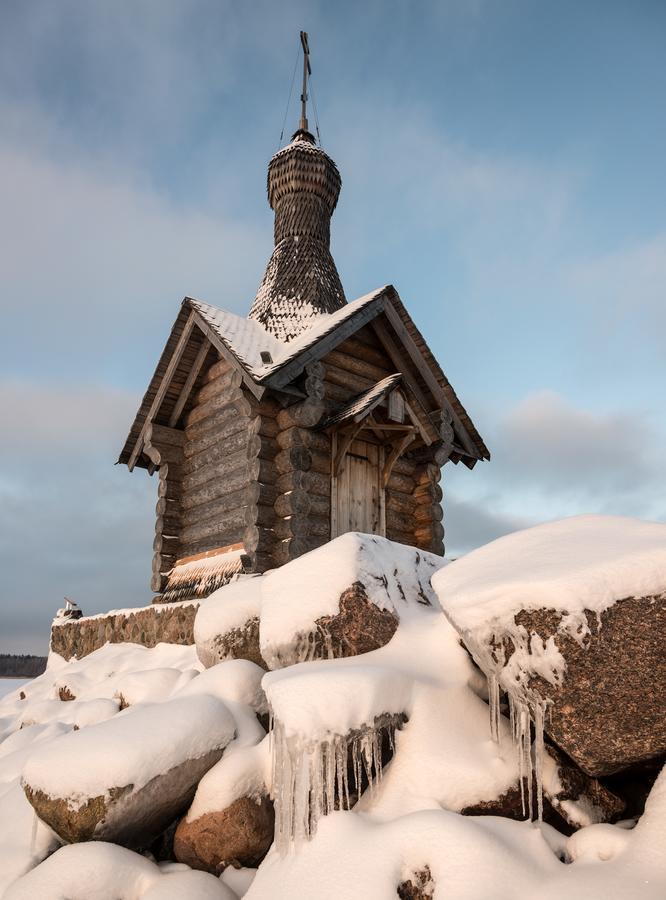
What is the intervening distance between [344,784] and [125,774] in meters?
1.38

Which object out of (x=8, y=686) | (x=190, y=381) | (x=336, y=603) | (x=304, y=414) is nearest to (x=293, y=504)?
(x=304, y=414)

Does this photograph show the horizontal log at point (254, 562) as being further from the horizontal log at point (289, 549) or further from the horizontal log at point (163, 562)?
the horizontal log at point (163, 562)

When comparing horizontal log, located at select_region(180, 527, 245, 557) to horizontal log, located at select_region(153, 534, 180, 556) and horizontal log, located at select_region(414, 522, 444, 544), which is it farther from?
horizontal log, located at select_region(414, 522, 444, 544)

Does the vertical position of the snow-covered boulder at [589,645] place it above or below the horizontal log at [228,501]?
below

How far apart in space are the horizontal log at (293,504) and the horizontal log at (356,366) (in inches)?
85.6

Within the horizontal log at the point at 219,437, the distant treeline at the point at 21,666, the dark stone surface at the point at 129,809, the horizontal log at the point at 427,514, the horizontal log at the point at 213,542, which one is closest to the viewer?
the dark stone surface at the point at 129,809

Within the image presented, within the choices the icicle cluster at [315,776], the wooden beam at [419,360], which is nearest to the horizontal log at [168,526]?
the wooden beam at [419,360]

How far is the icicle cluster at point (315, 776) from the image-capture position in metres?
3.49

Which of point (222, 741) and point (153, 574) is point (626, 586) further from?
point (153, 574)

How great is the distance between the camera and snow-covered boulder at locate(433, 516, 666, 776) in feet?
10.6

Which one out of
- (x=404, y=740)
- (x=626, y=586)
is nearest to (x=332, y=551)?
(x=404, y=740)

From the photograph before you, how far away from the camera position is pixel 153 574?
10938 mm

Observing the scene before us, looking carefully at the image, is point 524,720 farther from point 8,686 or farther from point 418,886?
point 8,686

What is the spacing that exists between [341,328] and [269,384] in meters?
1.67
